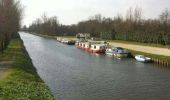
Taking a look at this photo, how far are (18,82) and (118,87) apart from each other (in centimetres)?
1153

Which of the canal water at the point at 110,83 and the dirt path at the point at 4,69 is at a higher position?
the dirt path at the point at 4,69

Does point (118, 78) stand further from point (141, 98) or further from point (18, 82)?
point (18, 82)

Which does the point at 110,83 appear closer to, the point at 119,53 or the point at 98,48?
the point at 119,53

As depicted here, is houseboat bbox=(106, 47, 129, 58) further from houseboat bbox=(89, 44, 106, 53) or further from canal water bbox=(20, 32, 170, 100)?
canal water bbox=(20, 32, 170, 100)

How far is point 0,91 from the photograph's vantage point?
25.3 metres

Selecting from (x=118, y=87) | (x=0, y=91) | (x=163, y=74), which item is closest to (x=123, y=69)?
(x=163, y=74)

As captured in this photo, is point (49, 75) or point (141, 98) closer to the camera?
point (141, 98)

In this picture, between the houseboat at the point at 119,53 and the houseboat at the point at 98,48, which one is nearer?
the houseboat at the point at 119,53

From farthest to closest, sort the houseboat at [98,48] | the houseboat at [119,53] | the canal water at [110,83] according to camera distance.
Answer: the houseboat at [98,48], the houseboat at [119,53], the canal water at [110,83]

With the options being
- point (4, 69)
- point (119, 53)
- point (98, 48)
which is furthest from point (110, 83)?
point (98, 48)

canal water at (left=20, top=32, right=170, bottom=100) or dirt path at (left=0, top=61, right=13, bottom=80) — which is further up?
dirt path at (left=0, top=61, right=13, bottom=80)

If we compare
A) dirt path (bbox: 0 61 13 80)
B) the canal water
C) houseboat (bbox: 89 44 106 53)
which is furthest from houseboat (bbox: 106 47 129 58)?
dirt path (bbox: 0 61 13 80)

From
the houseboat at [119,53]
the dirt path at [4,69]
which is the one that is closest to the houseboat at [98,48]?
the houseboat at [119,53]

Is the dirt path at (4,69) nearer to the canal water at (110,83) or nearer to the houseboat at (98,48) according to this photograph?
the canal water at (110,83)
